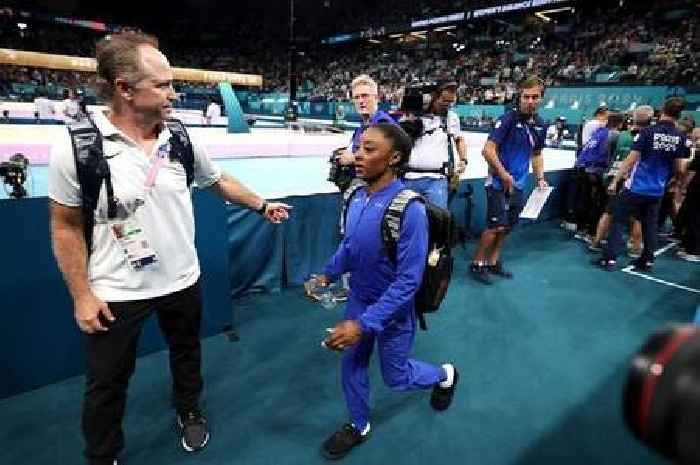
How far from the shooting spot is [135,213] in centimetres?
157

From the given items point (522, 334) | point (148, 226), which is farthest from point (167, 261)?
point (522, 334)

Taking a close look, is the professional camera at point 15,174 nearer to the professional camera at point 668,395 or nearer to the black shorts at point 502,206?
the professional camera at point 668,395

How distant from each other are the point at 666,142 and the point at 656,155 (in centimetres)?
13

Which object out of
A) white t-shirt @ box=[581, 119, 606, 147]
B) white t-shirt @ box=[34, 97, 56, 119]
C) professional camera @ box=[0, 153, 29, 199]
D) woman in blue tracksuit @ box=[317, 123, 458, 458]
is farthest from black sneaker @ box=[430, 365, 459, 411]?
white t-shirt @ box=[34, 97, 56, 119]

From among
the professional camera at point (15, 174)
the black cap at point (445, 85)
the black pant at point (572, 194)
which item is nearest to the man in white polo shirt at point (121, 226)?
the professional camera at point (15, 174)

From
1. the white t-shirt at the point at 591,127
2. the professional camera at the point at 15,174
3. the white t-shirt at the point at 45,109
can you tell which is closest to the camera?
the professional camera at the point at 15,174

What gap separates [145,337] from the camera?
2.77m

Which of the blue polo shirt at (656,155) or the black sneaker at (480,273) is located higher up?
the blue polo shirt at (656,155)

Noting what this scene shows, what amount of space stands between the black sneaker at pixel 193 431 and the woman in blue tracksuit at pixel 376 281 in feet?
1.79

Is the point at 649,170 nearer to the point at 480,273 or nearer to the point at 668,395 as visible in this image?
the point at 480,273

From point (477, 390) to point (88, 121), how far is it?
7.37 feet

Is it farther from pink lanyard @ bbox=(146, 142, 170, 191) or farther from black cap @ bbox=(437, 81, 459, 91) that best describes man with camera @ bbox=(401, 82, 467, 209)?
pink lanyard @ bbox=(146, 142, 170, 191)

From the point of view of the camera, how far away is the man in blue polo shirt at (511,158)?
145 inches

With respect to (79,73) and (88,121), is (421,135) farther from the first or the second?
(79,73)
